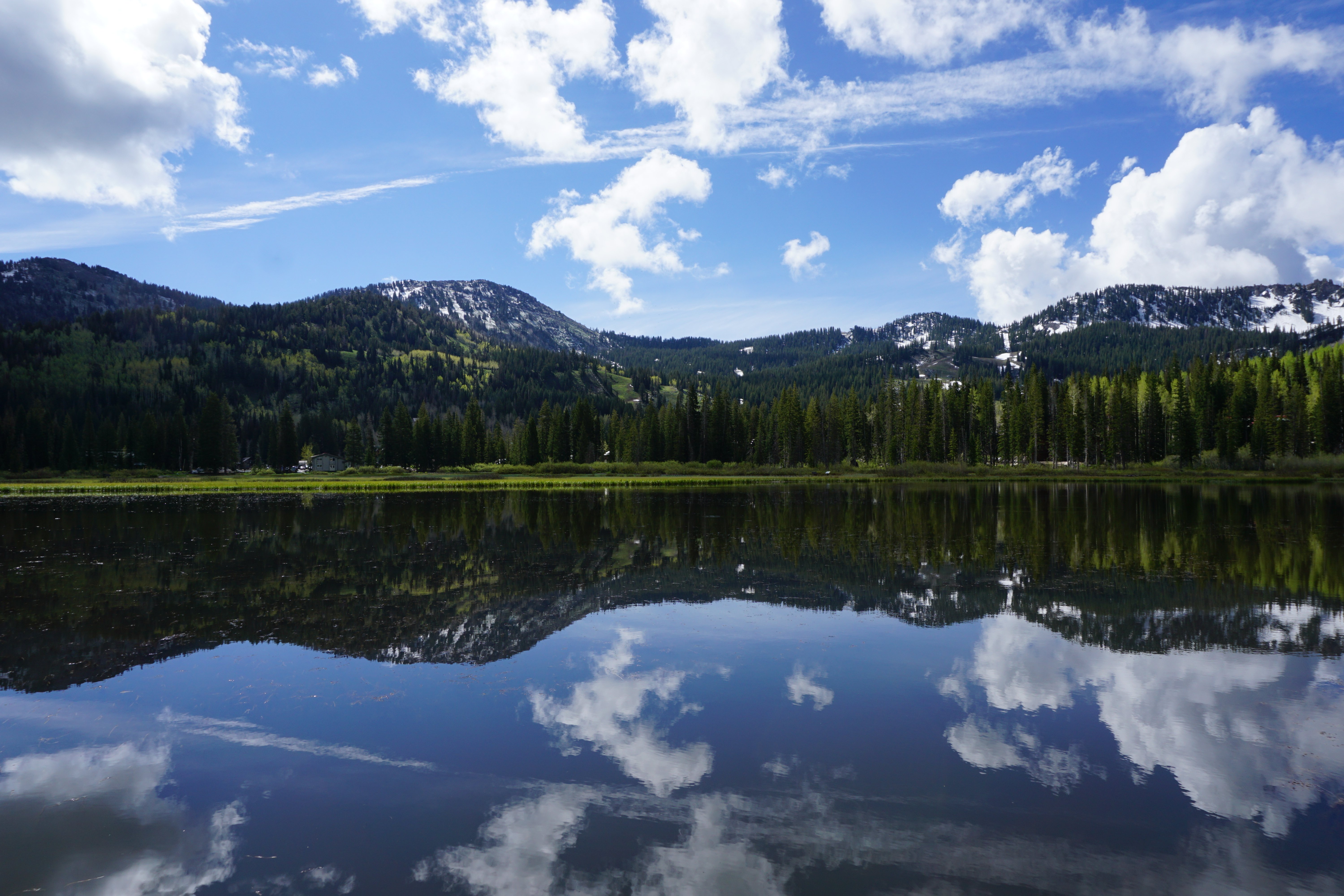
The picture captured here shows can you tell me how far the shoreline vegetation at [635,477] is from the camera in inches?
3319

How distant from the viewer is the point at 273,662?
13672 millimetres

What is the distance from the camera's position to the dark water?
6762 millimetres

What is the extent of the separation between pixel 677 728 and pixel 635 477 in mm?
93601

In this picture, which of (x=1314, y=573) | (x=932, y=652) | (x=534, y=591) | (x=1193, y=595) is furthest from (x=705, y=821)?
(x=1314, y=573)

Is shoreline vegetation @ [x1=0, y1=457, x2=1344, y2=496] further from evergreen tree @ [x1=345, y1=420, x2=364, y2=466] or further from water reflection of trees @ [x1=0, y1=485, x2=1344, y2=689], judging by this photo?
water reflection of trees @ [x1=0, y1=485, x2=1344, y2=689]

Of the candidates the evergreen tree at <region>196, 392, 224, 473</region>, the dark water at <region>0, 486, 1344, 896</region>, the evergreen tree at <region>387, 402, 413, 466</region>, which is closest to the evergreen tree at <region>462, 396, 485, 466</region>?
the evergreen tree at <region>387, 402, 413, 466</region>

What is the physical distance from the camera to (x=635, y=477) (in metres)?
104

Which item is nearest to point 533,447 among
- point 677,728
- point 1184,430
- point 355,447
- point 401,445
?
point 401,445

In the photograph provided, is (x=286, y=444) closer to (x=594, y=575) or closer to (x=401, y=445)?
(x=401, y=445)

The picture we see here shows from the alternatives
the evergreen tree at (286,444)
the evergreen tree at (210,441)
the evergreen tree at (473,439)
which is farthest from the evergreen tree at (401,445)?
the evergreen tree at (210,441)

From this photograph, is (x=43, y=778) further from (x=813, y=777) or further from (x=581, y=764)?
(x=813, y=777)

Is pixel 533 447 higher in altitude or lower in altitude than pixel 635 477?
higher

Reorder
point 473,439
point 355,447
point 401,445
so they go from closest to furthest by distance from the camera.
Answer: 1. point 401,445
2. point 473,439
3. point 355,447

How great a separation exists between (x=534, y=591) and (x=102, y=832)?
12.5 metres
